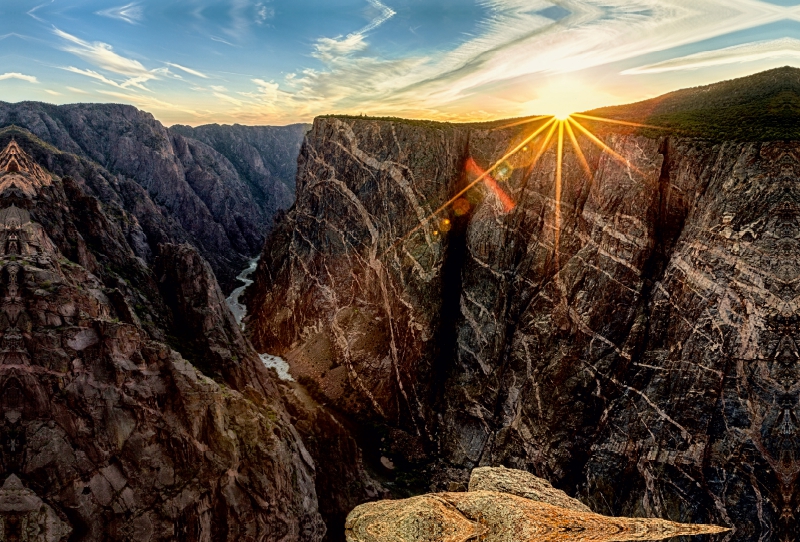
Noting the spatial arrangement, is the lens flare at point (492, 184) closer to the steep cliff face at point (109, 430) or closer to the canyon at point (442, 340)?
the canyon at point (442, 340)

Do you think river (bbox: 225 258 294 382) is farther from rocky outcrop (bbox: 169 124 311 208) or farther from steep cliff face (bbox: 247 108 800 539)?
rocky outcrop (bbox: 169 124 311 208)

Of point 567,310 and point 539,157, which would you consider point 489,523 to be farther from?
point 539,157

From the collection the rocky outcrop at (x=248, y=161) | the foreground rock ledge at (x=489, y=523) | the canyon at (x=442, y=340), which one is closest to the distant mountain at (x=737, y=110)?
the canyon at (x=442, y=340)

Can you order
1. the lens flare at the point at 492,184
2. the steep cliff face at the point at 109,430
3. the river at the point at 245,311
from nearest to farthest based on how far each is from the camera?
the steep cliff face at the point at 109,430
the lens flare at the point at 492,184
the river at the point at 245,311

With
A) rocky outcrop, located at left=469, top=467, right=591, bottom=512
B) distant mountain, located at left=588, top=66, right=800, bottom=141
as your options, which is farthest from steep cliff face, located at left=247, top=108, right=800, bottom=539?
rocky outcrop, located at left=469, top=467, right=591, bottom=512

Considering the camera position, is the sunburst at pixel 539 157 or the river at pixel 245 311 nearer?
the sunburst at pixel 539 157

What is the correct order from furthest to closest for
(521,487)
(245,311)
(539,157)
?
(245,311)
(539,157)
(521,487)

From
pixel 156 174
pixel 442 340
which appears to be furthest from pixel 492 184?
pixel 156 174

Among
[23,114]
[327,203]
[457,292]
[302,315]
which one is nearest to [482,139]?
[457,292]
